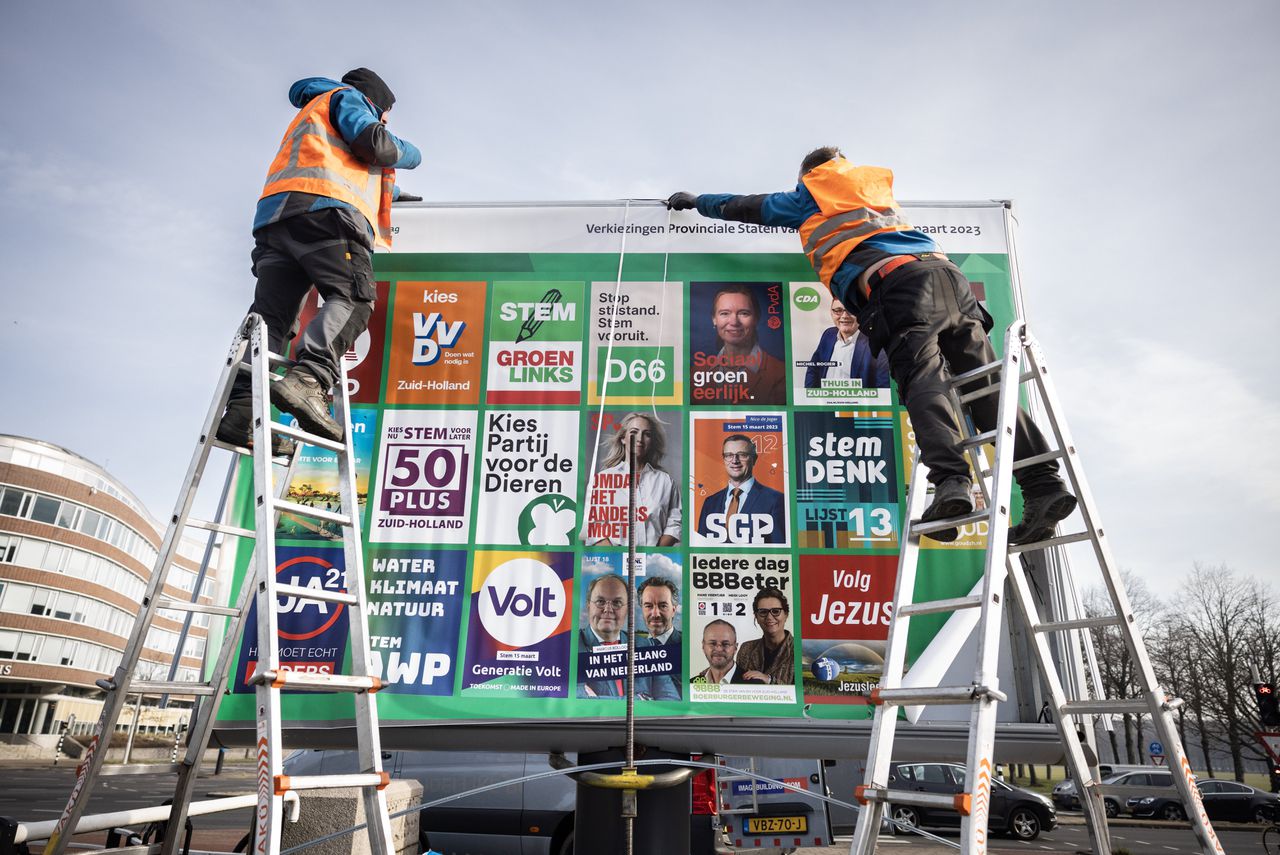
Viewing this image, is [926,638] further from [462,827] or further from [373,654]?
[462,827]

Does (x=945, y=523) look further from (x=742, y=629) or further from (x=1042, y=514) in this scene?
(x=742, y=629)

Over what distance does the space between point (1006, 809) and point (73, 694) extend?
51.3 m

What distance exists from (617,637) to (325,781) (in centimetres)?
180

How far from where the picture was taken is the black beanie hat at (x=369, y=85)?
3729 mm

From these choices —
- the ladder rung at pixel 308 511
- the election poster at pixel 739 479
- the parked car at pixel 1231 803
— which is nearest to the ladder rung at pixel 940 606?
the election poster at pixel 739 479

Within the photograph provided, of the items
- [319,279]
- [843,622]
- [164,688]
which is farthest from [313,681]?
[843,622]

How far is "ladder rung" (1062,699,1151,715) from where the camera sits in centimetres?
270

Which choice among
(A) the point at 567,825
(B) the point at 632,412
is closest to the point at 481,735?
(B) the point at 632,412

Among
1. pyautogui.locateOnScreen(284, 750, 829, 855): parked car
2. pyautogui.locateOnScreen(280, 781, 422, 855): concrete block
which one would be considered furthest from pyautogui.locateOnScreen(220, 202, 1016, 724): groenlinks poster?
pyautogui.locateOnScreen(284, 750, 829, 855): parked car

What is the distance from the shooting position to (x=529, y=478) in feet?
13.8

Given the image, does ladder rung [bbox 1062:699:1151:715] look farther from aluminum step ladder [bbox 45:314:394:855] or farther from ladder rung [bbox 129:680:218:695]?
ladder rung [bbox 129:680:218:695]

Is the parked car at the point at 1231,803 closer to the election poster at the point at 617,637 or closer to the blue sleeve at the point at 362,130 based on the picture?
the election poster at the point at 617,637

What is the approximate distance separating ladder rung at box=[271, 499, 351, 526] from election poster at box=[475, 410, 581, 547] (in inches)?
47.6

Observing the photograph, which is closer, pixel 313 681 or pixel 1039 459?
pixel 313 681
